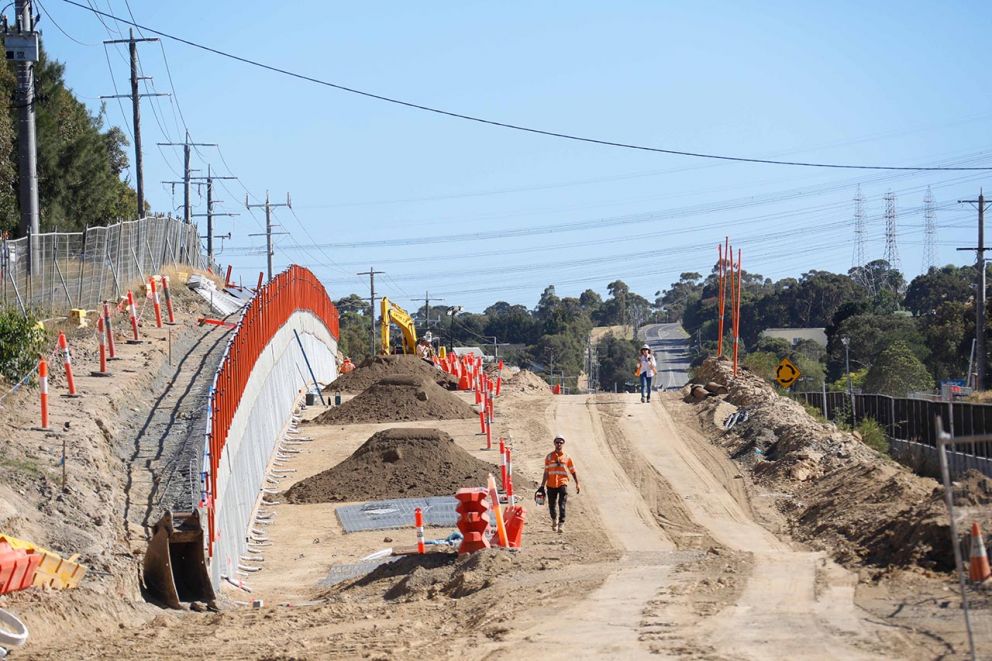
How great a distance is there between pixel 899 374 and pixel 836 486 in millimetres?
43590

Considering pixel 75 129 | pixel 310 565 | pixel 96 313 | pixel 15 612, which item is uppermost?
pixel 75 129

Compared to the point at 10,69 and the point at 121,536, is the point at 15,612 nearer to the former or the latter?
the point at 121,536

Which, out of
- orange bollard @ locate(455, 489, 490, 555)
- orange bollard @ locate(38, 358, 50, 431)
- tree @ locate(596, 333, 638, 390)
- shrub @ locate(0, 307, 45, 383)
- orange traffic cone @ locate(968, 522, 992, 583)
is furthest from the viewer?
tree @ locate(596, 333, 638, 390)

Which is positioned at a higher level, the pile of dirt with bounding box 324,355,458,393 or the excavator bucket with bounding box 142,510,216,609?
the pile of dirt with bounding box 324,355,458,393

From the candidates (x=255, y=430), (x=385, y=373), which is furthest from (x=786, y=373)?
(x=255, y=430)

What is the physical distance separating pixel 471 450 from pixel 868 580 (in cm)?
1938

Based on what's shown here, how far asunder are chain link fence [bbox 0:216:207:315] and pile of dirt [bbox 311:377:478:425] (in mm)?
7588

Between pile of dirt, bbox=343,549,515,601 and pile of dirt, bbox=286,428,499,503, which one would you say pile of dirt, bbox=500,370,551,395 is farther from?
pile of dirt, bbox=343,549,515,601

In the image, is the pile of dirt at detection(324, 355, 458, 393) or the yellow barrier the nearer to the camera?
the yellow barrier

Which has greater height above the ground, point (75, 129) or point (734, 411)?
point (75, 129)

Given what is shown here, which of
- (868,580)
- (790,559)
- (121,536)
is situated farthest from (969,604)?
(121,536)

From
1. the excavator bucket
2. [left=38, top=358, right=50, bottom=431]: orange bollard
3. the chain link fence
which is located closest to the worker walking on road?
the chain link fence

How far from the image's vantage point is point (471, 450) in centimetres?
3284

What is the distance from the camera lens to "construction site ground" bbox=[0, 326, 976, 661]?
11.7 meters
